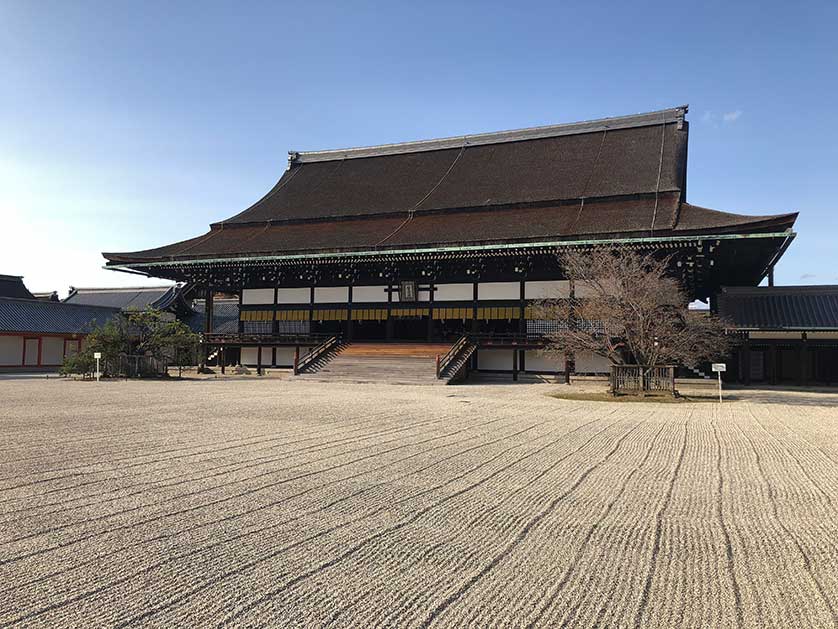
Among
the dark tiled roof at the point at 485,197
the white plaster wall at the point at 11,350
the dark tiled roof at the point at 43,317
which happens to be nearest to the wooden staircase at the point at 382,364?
the dark tiled roof at the point at 485,197

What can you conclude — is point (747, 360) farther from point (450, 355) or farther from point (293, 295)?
point (293, 295)

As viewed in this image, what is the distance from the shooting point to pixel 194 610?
3074 millimetres

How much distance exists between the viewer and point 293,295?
27.1 m

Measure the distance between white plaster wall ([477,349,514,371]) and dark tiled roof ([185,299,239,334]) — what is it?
69.8 ft

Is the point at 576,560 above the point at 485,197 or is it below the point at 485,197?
below

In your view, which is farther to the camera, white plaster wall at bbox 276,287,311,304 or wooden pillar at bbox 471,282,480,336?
white plaster wall at bbox 276,287,311,304

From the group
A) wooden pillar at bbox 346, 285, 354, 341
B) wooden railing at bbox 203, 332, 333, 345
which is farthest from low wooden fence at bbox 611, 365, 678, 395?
wooden railing at bbox 203, 332, 333, 345

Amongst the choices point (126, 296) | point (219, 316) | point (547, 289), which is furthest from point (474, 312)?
point (126, 296)

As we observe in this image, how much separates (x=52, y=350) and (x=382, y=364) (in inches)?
827

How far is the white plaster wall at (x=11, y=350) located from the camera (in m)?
30.4

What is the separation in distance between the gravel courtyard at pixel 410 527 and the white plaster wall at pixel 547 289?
13374 millimetres

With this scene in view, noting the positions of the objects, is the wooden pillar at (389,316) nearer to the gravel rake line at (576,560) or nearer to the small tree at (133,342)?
the small tree at (133,342)

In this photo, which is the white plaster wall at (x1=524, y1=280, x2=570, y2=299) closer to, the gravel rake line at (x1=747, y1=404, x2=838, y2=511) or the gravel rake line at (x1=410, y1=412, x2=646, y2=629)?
the gravel rake line at (x1=747, y1=404, x2=838, y2=511)

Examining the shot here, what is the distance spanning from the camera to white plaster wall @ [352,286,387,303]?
2578cm
